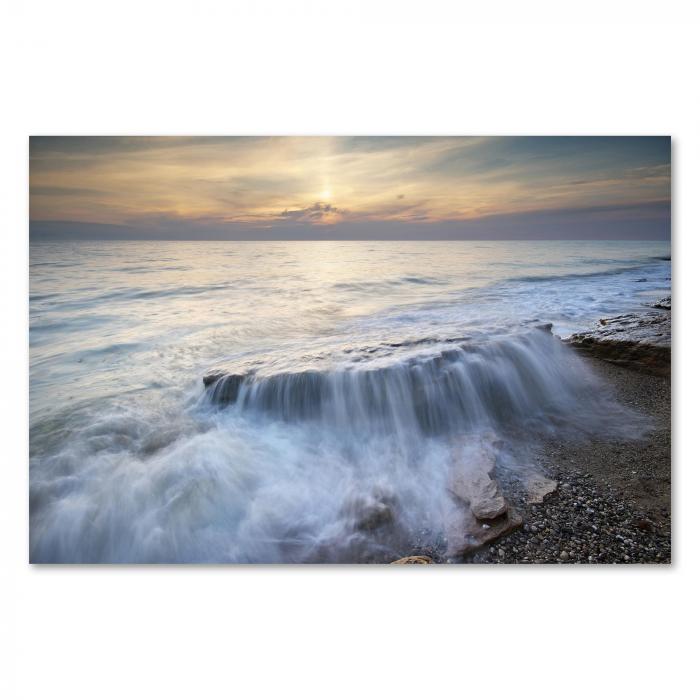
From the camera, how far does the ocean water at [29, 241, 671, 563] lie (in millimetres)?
2236

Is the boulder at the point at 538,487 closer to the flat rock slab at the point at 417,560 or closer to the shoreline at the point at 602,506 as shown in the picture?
the shoreline at the point at 602,506

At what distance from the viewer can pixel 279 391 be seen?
105 inches

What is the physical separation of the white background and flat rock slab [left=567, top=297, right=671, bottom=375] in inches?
6.0

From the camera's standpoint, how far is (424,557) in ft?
7.13

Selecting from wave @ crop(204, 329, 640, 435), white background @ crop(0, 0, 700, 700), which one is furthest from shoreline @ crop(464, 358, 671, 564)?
wave @ crop(204, 329, 640, 435)

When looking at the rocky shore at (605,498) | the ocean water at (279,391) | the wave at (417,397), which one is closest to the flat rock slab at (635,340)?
the rocky shore at (605,498)

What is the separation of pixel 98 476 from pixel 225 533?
2.62 ft

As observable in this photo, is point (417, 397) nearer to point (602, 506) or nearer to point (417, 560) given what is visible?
point (417, 560)

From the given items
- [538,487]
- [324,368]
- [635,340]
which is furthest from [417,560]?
[635,340]

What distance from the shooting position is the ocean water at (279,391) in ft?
7.34

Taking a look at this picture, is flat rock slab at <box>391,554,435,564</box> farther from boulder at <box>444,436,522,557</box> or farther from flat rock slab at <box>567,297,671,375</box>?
flat rock slab at <box>567,297,671,375</box>
